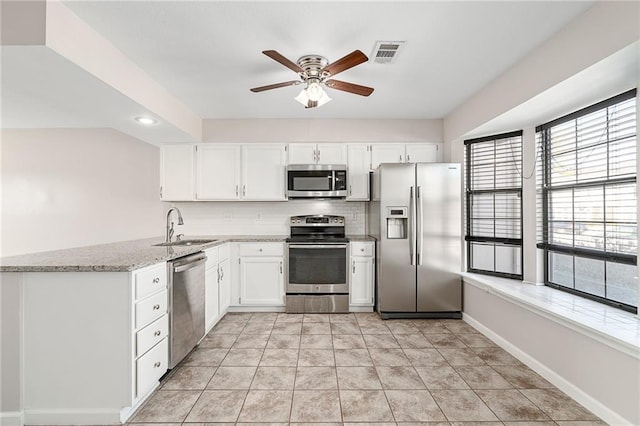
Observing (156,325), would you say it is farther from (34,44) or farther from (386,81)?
(386,81)

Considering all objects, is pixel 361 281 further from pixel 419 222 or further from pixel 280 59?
pixel 280 59

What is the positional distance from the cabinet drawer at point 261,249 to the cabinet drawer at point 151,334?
4.96 ft

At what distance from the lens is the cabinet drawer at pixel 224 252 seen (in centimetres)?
338

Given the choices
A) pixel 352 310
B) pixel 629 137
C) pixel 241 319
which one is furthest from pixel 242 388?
pixel 629 137

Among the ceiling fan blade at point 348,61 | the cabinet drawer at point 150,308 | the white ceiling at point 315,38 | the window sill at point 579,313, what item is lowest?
the window sill at point 579,313

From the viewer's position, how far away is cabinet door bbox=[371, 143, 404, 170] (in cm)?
395

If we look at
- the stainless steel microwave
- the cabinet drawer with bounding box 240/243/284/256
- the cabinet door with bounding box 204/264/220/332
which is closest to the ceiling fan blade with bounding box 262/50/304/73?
the stainless steel microwave

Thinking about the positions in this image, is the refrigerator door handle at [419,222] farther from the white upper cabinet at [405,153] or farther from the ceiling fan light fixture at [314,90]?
the ceiling fan light fixture at [314,90]

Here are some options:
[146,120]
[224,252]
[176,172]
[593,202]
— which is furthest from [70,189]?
[593,202]

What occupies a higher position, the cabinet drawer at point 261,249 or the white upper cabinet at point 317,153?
the white upper cabinet at point 317,153

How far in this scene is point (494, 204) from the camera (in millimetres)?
3336

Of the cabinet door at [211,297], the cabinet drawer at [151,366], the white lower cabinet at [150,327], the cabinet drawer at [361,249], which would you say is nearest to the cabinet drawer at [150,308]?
the white lower cabinet at [150,327]

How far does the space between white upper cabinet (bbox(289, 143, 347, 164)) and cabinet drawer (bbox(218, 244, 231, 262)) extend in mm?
1345

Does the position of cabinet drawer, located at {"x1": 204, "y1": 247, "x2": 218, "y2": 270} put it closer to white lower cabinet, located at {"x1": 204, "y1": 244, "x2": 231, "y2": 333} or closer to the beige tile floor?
white lower cabinet, located at {"x1": 204, "y1": 244, "x2": 231, "y2": 333}
